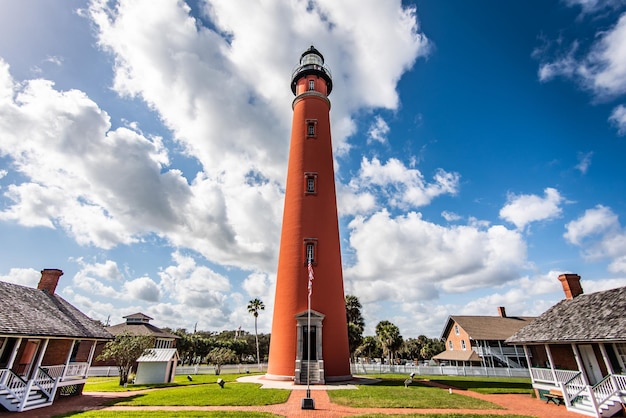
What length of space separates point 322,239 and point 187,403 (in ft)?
39.6

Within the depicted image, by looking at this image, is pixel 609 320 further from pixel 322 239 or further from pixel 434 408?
pixel 322 239

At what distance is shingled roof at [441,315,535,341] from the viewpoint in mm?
34469

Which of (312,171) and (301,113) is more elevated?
(301,113)

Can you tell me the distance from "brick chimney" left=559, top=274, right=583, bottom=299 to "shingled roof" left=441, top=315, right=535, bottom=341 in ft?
60.7

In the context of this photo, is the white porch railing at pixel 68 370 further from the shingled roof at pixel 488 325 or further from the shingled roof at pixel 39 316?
the shingled roof at pixel 488 325

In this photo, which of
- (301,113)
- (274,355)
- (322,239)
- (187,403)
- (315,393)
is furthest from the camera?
(301,113)

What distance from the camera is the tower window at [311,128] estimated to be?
24484mm

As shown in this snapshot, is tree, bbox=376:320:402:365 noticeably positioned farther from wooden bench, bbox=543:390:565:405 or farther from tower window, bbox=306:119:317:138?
tower window, bbox=306:119:317:138

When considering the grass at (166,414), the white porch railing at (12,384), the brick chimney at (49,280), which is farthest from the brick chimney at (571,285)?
the brick chimney at (49,280)

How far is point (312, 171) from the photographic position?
23266 mm

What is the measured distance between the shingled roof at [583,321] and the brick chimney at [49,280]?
1072 inches

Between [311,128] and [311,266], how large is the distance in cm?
1146

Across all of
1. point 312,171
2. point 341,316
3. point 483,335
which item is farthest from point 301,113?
point 483,335

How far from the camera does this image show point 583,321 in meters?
14.4
